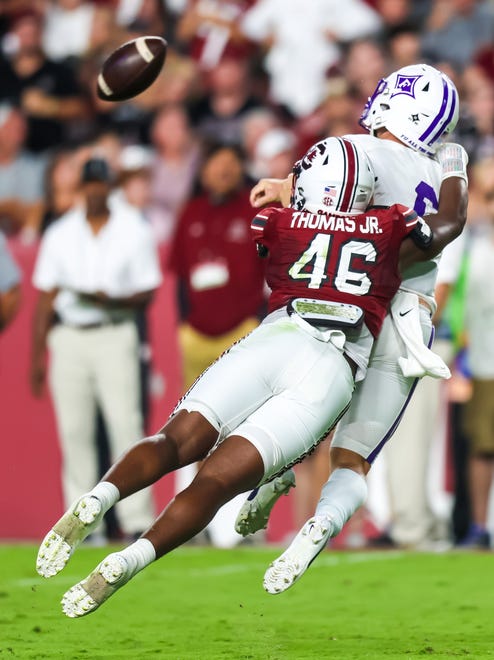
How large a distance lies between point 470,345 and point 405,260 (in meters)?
4.21

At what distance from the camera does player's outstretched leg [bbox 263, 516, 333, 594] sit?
14.8 ft

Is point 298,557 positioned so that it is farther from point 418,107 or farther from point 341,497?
point 418,107

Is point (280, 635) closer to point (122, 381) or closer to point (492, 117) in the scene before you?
point (122, 381)

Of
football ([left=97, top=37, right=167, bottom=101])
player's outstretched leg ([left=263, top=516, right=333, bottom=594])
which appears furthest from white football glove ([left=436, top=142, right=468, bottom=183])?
player's outstretched leg ([left=263, top=516, right=333, bottom=594])

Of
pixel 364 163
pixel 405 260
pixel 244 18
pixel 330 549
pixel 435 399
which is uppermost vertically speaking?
pixel 244 18

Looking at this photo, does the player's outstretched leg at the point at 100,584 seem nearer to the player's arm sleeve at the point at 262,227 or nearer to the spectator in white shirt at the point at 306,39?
the player's arm sleeve at the point at 262,227

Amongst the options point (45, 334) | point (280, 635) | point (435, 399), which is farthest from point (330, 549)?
point (280, 635)

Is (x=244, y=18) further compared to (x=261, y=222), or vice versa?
(x=244, y=18)

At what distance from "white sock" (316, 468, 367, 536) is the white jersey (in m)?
0.79

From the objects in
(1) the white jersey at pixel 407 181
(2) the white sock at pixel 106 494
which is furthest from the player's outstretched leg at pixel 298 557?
(1) the white jersey at pixel 407 181

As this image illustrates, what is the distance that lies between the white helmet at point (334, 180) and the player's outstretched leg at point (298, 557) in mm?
1118

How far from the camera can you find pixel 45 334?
373 inches

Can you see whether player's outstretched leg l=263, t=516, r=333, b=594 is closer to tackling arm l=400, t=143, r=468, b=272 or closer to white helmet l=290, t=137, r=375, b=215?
tackling arm l=400, t=143, r=468, b=272

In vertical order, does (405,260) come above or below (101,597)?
above
